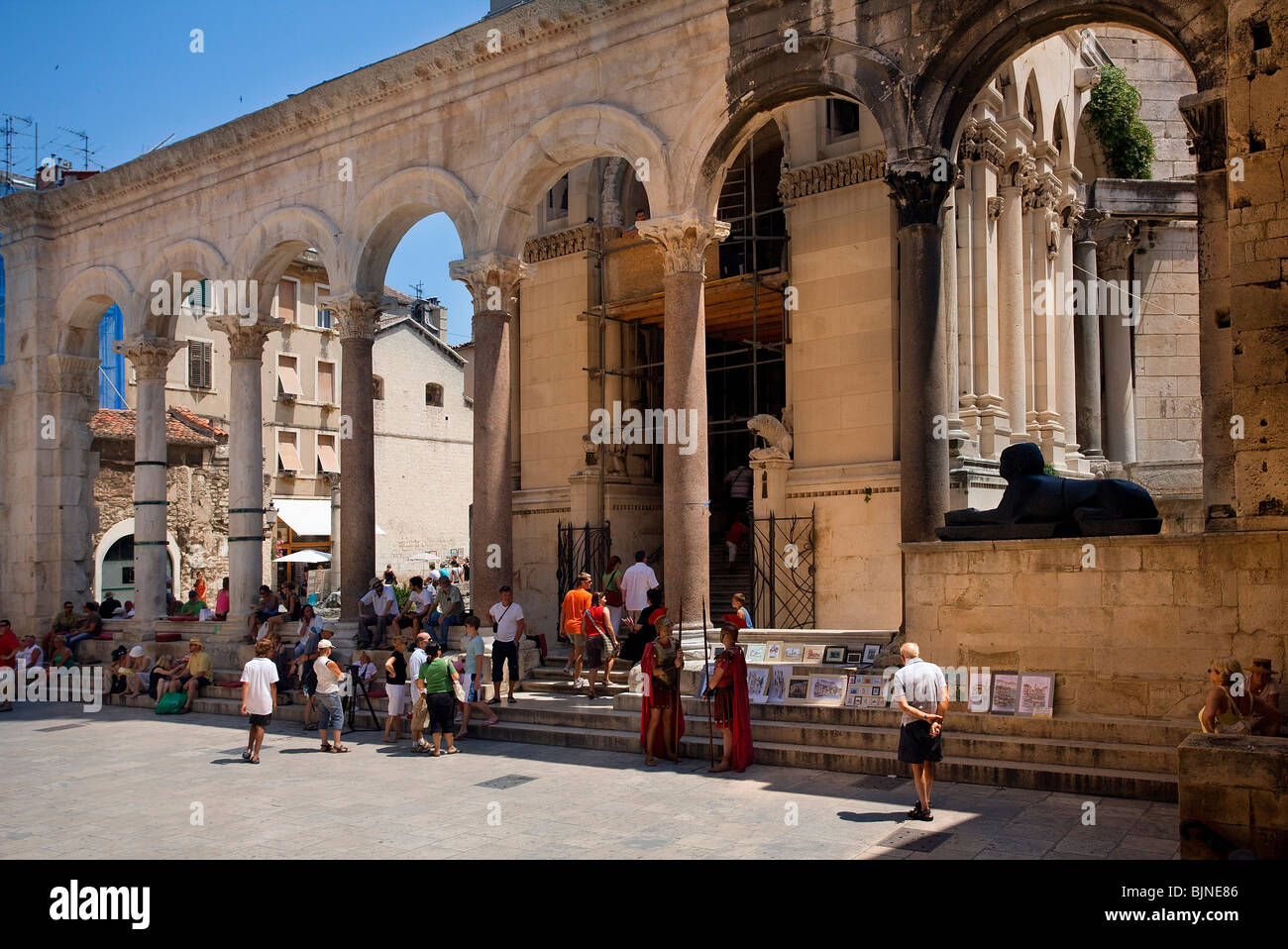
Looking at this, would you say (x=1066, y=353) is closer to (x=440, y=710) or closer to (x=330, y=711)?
(x=440, y=710)

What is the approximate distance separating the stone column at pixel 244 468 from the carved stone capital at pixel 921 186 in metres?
11.0

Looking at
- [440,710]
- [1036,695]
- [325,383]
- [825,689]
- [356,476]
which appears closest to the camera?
[1036,695]

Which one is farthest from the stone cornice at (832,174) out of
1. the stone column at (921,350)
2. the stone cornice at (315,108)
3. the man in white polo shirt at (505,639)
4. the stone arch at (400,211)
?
the man in white polo shirt at (505,639)

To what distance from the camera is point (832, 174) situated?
51.1ft

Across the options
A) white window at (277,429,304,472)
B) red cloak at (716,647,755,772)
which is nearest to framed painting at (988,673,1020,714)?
red cloak at (716,647,755,772)

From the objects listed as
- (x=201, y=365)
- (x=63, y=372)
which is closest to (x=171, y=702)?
(x=63, y=372)

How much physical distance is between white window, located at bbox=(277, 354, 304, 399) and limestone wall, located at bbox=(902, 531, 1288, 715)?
1080 inches

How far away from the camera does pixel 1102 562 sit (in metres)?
9.47

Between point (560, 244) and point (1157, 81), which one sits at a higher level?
point (1157, 81)

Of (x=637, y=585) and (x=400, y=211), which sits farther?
(x=400, y=211)

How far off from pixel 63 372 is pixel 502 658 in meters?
13.2

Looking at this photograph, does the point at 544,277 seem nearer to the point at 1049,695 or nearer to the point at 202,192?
the point at 202,192

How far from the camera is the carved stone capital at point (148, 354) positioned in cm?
1991
